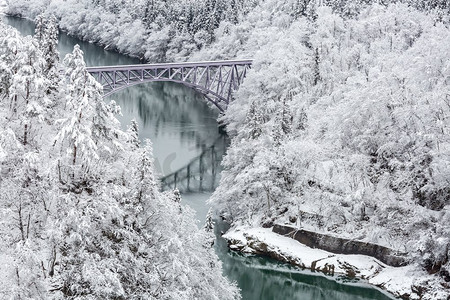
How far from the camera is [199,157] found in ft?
192

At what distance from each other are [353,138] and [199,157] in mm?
19998

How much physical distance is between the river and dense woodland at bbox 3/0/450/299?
10.7 feet

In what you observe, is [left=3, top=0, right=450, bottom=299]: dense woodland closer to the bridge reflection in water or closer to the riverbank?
the riverbank

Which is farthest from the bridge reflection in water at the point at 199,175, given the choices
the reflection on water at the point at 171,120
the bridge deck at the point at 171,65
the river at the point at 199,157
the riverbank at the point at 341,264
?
the bridge deck at the point at 171,65

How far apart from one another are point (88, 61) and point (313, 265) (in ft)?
228

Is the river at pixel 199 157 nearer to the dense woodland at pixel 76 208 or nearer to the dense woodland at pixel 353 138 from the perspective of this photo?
the dense woodland at pixel 353 138

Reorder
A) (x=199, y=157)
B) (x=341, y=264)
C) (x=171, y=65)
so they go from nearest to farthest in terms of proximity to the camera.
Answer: (x=341, y=264), (x=199, y=157), (x=171, y=65)

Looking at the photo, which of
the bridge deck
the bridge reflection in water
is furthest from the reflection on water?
the bridge deck

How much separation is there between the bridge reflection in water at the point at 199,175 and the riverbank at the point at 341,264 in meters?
10.3

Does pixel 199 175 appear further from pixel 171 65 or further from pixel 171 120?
pixel 171 120

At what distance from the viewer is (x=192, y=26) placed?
95000 millimetres

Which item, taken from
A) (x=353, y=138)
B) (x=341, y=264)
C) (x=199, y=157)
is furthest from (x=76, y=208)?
(x=199, y=157)

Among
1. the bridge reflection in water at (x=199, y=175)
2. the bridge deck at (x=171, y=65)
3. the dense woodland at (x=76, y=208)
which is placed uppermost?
the bridge deck at (x=171, y=65)

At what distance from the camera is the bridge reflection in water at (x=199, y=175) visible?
168 ft
